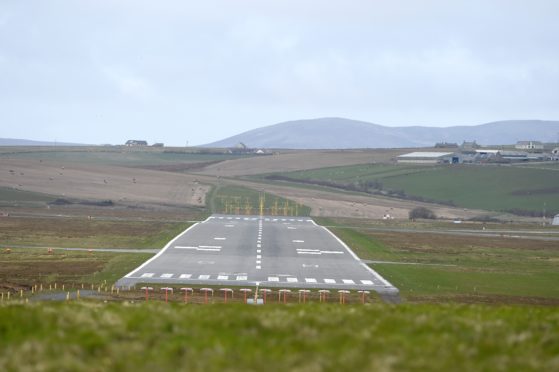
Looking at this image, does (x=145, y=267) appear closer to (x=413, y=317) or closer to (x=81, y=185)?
(x=413, y=317)

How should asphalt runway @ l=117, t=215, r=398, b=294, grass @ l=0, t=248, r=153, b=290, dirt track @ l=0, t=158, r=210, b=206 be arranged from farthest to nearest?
dirt track @ l=0, t=158, r=210, b=206 < asphalt runway @ l=117, t=215, r=398, b=294 < grass @ l=0, t=248, r=153, b=290

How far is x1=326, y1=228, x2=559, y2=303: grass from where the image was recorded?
47219 millimetres

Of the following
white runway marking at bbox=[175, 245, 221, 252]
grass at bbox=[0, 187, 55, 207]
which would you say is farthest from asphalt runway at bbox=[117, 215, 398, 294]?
grass at bbox=[0, 187, 55, 207]

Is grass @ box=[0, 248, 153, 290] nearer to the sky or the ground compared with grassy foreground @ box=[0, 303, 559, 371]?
nearer to the ground

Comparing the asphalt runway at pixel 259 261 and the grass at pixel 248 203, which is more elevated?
the asphalt runway at pixel 259 261

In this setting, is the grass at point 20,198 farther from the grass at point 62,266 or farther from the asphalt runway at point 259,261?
the grass at point 62,266

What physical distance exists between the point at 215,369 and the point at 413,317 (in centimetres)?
607

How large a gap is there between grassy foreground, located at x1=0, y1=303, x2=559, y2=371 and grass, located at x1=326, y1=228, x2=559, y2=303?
1022 inches

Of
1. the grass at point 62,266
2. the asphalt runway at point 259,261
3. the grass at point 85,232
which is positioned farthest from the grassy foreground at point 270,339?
the grass at point 85,232

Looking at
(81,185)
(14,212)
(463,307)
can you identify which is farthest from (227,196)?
(463,307)

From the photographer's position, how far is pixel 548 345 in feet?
47.8

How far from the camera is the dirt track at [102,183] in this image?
13200 cm

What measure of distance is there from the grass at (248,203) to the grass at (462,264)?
88.8 feet

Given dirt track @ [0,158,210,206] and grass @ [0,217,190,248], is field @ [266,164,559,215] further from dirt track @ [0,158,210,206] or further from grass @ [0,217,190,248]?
grass @ [0,217,190,248]
